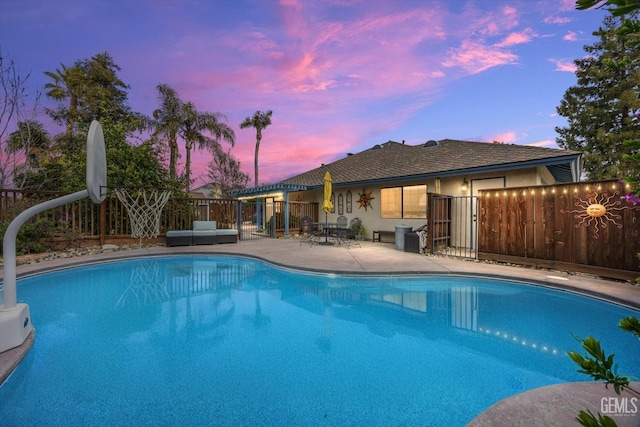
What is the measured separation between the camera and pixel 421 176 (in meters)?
11.0

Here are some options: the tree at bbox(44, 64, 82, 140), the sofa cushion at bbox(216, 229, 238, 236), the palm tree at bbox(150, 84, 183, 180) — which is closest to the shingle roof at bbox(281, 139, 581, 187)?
the sofa cushion at bbox(216, 229, 238, 236)

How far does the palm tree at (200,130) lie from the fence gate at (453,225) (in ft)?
50.0

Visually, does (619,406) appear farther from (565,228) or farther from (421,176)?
(421,176)

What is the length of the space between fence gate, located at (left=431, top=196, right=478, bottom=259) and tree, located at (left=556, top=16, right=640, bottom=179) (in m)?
13.6

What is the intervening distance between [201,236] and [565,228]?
1163 centimetres

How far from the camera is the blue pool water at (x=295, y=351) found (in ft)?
8.39

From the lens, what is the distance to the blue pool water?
256 centimetres

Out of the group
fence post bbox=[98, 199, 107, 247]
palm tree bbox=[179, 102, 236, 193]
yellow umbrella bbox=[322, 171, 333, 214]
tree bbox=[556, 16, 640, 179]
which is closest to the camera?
fence post bbox=[98, 199, 107, 247]

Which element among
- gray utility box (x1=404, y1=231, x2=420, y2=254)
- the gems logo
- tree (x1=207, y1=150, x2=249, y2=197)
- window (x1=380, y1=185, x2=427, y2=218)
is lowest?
the gems logo

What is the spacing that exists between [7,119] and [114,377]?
12.7 metres

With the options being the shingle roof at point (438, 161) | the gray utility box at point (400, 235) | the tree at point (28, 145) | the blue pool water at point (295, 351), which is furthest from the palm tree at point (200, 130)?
the blue pool water at point (295, 351)

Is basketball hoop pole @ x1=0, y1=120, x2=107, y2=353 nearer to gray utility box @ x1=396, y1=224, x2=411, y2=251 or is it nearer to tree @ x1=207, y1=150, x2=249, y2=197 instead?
gray utility box @ x1=396, y1=224, x2=411, y2=251

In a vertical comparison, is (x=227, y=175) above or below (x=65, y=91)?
below

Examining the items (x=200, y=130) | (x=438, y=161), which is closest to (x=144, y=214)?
(x=438, y=161)
